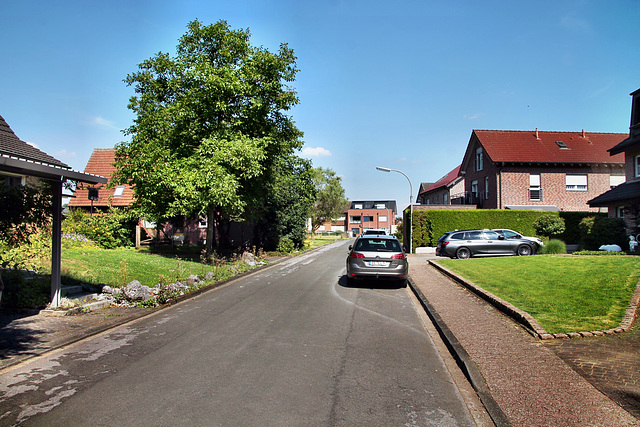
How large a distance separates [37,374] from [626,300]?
910cm

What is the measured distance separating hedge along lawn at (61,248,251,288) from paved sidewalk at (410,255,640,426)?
760 centimetres

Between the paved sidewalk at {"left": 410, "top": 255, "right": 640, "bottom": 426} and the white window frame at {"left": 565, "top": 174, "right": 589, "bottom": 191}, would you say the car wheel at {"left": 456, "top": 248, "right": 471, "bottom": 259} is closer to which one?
the paved sidewalk at {"left": 410, "top": 255, "right": 640, "bottom": 426}

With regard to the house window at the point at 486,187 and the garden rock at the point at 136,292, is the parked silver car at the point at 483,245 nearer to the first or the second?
the house window at the point at 486,187

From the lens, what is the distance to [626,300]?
760 centimetres

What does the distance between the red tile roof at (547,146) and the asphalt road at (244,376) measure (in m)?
29.4

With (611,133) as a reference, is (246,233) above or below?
below

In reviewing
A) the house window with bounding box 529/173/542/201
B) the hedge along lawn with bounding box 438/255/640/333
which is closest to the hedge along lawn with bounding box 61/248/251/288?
the hedge along lawn with bounding box 438/255/640/333

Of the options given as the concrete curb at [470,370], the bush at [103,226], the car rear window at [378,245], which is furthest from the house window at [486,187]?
the concrete curb at [470,370]

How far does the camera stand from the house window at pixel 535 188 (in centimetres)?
3334

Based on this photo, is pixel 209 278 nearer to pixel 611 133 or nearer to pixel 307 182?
pixel 307 182

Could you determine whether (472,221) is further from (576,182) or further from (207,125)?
(207,125)

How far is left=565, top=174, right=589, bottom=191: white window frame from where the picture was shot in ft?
109

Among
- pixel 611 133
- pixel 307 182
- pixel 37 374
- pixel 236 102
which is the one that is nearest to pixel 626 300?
pixel 37 374

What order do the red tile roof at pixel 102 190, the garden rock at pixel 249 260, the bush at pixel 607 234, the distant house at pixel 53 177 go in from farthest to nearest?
the red tile roof at pixel 102 190
the bush at pixel 607 234
the garden rock at pixel 249 260
the distant house at pixel 53 177
